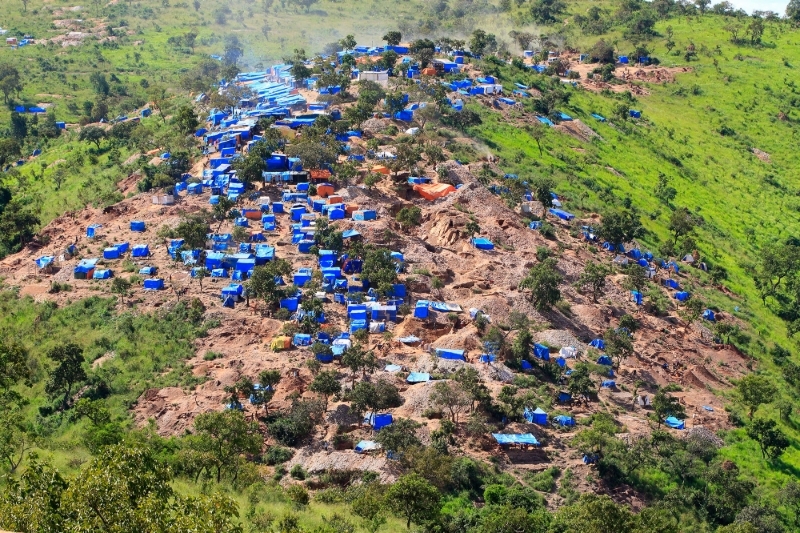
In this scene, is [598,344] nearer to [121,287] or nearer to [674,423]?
[674,423]

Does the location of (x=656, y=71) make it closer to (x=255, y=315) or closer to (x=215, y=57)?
(x=215, y=57)

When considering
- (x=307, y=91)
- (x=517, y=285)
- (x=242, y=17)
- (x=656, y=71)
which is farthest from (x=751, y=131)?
(x=242, y=17)

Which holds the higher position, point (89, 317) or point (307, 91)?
point (307, 91)

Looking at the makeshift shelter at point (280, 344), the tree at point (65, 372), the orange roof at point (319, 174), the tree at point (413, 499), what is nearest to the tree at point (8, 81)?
the orange roof at point (319, 174)

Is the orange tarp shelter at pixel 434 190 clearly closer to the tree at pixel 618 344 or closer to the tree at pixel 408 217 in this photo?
the tree at pixel 408 217

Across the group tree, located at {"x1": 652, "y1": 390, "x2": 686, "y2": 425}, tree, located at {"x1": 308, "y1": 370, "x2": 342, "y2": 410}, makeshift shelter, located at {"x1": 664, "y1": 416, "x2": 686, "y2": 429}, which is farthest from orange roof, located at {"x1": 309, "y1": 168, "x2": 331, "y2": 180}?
makeshift shelter, located at {"x1": 664, "y1": 416, "x2": 686, "y2": 429}

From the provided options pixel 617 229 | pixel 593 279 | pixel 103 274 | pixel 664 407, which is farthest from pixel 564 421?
pixel 103 274

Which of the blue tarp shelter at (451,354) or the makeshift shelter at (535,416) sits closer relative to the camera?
the makeshift shelter at (535,416)
